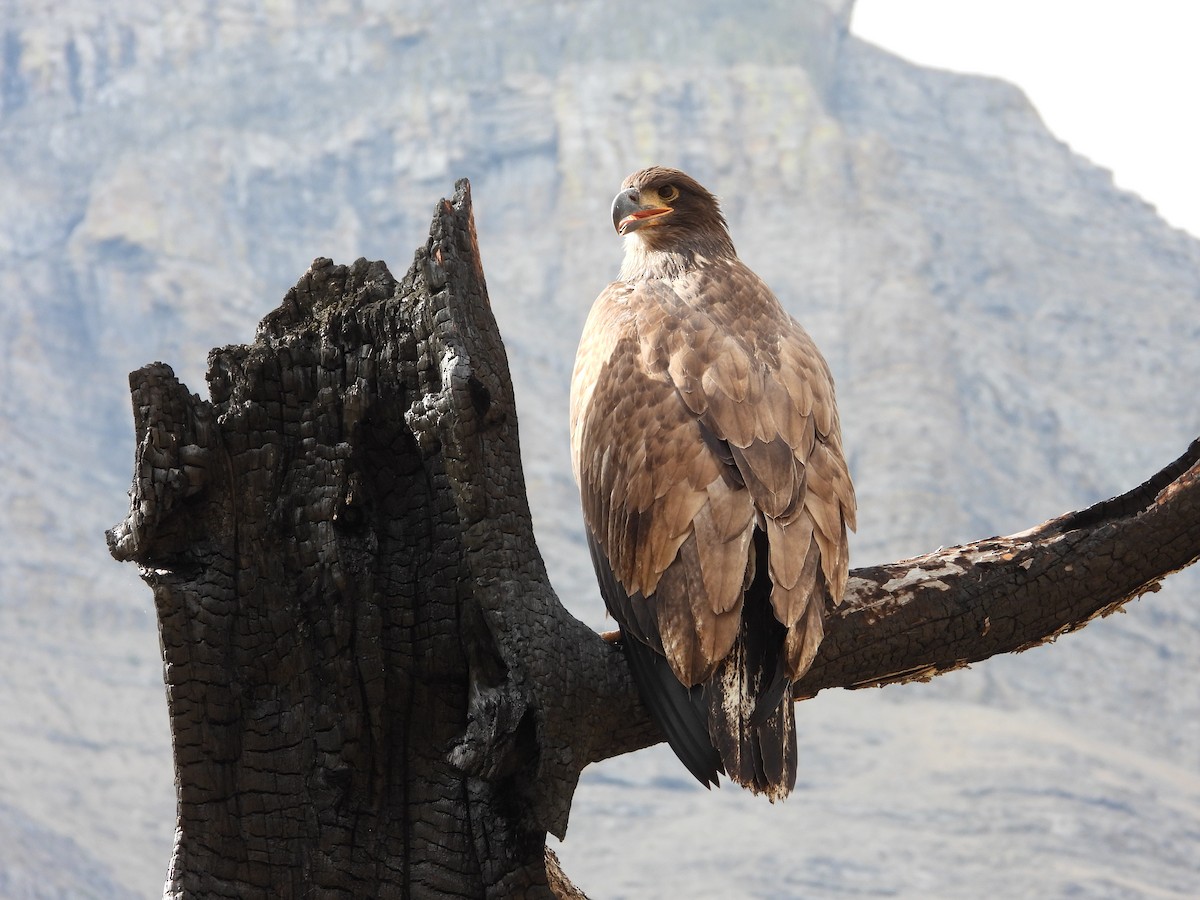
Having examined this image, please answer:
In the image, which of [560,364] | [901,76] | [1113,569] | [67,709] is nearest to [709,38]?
[901,76]

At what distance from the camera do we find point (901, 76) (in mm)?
145000

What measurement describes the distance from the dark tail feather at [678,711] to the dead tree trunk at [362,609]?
130 mm

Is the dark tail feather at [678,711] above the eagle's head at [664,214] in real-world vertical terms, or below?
below

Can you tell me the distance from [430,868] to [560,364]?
10920 centimetres

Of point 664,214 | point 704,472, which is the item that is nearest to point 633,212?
point 664,214

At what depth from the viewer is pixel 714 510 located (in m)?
4.70

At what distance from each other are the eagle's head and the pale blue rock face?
3073 inches

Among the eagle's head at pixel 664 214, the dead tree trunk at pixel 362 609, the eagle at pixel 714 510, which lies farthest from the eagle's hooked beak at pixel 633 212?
the dead tree trunk at pixel 362 609

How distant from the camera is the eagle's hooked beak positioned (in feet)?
21.4

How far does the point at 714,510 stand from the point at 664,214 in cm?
210

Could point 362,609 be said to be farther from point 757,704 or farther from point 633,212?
point 633,212

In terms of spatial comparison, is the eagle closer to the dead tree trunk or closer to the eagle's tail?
the eagle's tail

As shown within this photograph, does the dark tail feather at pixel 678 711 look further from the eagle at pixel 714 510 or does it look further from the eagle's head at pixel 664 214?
the eagle's head at pixel 664 214

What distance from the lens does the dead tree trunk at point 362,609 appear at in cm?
433
